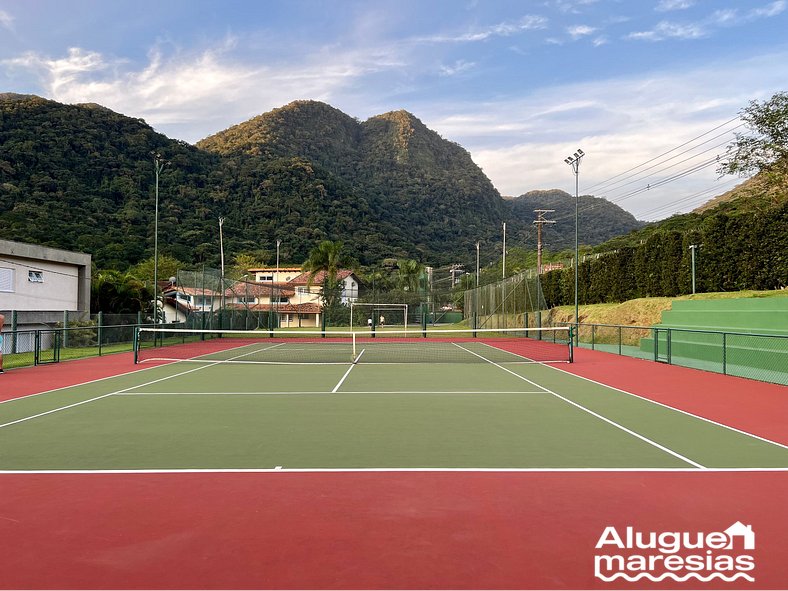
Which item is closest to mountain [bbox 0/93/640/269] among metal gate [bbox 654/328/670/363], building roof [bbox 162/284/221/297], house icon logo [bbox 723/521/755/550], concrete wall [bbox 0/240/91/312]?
concrete wall [bbox 0/240/91/312]

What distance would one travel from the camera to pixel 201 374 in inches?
733

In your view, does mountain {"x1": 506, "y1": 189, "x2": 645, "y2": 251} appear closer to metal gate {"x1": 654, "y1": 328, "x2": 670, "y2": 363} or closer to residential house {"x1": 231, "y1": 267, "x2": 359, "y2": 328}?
residential house {"x1": 231, "y1": 267, "x2": 359, "y2": 328}

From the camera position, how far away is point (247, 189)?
11200 centimetres

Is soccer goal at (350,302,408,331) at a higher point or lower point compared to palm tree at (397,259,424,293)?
lower

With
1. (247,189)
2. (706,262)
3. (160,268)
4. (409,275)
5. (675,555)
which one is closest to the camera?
(675,555)

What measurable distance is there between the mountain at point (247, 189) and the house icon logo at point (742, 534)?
6449cm

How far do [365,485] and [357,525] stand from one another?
1.25 metres

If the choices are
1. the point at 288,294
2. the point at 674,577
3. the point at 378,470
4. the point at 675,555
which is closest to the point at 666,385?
the point at 378,470

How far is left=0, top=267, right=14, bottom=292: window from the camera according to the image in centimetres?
2935

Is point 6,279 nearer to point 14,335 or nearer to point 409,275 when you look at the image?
point 14,335

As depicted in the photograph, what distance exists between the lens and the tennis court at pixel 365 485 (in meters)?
4.58

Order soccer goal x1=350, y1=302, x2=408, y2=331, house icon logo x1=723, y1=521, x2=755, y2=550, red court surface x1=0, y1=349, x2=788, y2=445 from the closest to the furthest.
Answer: house icon logo x1=723, y1=521, x2=755, y2=550, red court surface x1=0, y1=349, x2=788, y2=445, soccer goal x1=350, y1=302, x2=408, y2=331

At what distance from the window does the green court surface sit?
16.9 meters

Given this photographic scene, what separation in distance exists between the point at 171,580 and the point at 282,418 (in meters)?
6.56
